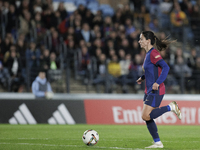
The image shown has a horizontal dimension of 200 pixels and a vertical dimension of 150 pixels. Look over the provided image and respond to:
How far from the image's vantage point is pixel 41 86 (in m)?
14.6

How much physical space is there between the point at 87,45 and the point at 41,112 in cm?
368

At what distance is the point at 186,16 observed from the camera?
20016 millimetres

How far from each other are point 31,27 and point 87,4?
463 cm

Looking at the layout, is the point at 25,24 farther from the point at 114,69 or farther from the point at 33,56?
the point at 114,69

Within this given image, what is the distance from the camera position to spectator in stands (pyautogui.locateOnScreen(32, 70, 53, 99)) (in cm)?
1457

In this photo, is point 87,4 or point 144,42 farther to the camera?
point 87,4

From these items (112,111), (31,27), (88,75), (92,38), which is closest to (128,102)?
(112,111)

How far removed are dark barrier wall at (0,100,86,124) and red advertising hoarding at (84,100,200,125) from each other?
0.43 m

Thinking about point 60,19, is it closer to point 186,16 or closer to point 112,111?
point 112,111

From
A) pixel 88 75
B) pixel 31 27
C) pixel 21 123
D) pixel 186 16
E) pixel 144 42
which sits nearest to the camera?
pixel 144 42

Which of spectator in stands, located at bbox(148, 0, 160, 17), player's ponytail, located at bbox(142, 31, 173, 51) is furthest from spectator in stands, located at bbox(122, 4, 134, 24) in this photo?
player's ponytail, located at bbox(142, 31, 173, 51)

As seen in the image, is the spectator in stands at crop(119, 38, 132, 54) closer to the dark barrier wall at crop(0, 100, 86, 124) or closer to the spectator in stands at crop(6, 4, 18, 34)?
the dark barrier wall at crop(0, 100, 86, 124)

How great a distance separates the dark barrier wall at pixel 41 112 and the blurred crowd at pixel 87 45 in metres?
0.74

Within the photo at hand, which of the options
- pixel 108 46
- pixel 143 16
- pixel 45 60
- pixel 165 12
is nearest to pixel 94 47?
pixel 108 46
